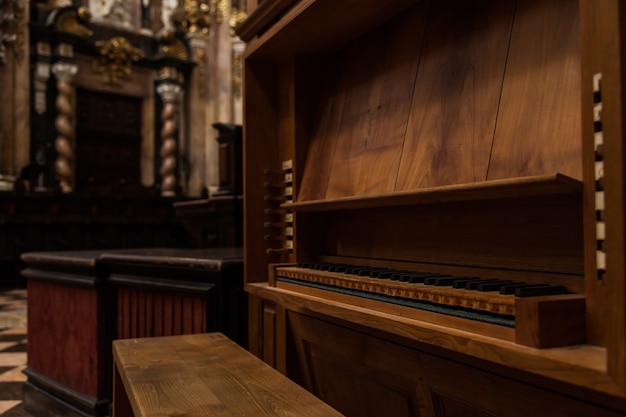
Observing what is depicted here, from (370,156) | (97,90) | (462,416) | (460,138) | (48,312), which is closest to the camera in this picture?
(462,416)

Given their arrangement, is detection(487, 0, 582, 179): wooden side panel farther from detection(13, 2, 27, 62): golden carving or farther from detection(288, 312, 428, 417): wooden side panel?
detection(13, 2, 27, 62): golden carving

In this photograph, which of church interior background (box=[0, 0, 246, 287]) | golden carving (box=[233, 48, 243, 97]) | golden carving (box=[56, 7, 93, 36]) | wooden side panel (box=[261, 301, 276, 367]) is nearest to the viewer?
wooden side panel (box=[261, 301, 276, 367])

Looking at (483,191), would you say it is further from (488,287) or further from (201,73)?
(201,73)

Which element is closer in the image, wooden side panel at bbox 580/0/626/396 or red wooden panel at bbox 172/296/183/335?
wooden side panel at bbox 580/0/626/396

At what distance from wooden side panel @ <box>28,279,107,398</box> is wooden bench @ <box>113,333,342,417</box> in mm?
711

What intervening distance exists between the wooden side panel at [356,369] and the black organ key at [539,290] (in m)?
0.48

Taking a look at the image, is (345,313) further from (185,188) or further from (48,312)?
(185,188)

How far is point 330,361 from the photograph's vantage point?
1857 mm

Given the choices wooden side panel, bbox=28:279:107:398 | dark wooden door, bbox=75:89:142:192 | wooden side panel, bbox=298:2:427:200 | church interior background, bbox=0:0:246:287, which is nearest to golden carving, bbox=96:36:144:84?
church interior background, bbox=0:0:246:287

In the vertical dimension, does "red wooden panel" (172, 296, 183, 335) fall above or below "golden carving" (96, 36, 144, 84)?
below

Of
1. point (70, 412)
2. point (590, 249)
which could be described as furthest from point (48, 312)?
point (590, 249)

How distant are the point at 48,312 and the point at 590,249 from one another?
2751 millimetres

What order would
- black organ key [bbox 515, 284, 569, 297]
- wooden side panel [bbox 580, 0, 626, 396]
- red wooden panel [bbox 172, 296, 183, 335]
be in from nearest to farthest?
1. wooden side panel [bbox 580, 0, 626, 396]
2. black organ key [bbox 515, 284, 569, 297]
3. red wooden panel [bbox 172, 296, 183, 335]

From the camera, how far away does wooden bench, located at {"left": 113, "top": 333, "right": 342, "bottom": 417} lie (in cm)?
130
